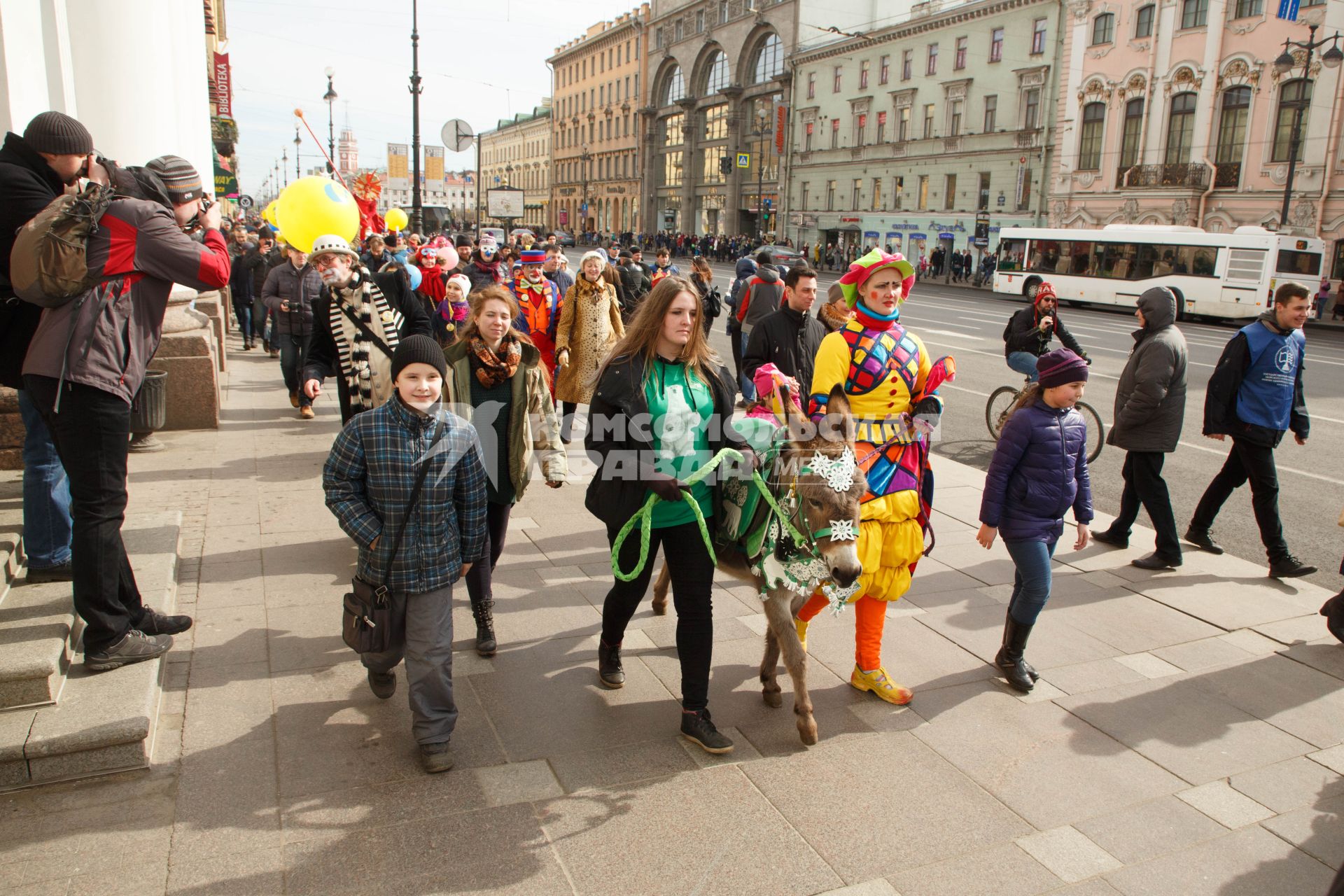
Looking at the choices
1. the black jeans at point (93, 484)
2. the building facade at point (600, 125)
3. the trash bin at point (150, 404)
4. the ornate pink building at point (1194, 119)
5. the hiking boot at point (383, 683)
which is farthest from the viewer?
the building facade at point (600, 125)

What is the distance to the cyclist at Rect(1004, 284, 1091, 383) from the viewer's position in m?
8.99

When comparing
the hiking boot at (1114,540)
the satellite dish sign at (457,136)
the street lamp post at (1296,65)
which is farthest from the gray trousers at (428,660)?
the street lamp post at (1296,65)

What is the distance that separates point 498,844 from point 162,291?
2603mm

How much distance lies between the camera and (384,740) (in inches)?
149

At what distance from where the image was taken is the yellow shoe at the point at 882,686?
430cm

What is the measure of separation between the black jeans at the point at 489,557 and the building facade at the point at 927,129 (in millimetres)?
43770

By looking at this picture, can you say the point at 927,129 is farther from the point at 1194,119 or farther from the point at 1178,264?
the point at 1178,264

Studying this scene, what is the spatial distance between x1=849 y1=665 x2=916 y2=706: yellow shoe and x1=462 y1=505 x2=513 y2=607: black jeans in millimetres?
1845

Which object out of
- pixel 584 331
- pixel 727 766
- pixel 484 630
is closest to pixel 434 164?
pixel 584 331

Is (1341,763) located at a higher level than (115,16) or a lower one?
Result: lower

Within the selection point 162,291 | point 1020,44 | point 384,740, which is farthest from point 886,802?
point 1020,44

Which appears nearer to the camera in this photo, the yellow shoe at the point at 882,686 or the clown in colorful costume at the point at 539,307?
the yellow shoe at the point at 882,686

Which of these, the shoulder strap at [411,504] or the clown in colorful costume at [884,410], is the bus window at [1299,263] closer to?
the clown in colorful costume at [884,410]

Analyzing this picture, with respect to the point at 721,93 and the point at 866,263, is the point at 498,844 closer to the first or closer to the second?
the point at 866,263
